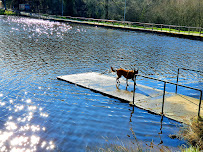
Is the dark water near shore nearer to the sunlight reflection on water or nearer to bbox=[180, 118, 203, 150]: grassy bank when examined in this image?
the sunlight reflection on water

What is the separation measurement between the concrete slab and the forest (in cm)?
3587

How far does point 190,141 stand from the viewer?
308 inches

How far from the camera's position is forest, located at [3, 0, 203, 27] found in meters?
48.2

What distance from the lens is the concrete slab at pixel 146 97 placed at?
984 centimetres

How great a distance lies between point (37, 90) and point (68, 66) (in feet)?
20.4

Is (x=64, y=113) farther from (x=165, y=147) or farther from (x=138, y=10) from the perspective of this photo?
(x=138, y=10)

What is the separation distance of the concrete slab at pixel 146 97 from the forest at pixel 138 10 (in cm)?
3587

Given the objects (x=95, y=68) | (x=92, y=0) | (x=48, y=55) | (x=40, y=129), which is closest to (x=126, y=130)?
(x=40, y=129)

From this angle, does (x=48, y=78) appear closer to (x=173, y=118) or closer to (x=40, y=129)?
(x=40, y=129)

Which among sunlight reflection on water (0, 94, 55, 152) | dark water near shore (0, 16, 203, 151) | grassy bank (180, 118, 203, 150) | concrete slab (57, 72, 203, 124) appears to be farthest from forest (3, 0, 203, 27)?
sunlight reflection on water (0, 94, 55, 152)

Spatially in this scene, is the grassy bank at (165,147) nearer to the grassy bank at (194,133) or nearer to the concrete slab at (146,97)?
the grassy bank at (194,133)

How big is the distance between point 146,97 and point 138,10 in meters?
53.3

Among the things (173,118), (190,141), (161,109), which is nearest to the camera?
(190,141)

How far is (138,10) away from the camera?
203 ft
